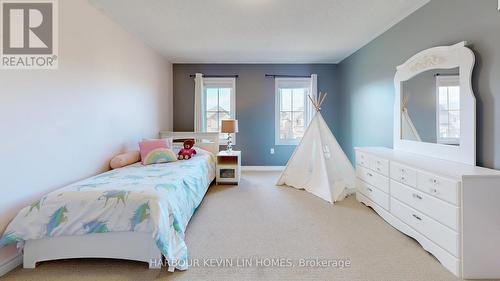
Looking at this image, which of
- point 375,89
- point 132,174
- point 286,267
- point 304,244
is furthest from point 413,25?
point 132,174

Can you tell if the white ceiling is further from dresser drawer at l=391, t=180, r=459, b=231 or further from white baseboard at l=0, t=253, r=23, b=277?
white baseboard at l=0, t=253, r=23, b=277

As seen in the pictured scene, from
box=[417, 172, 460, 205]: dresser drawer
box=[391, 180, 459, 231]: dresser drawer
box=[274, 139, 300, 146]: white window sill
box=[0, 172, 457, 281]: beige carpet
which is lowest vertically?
box=[0, 172, 457, 281]: beige carpet

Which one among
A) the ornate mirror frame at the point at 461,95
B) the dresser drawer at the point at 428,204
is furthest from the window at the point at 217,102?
the dresser drawer at the point at 428,204

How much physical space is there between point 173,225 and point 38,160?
131 cm

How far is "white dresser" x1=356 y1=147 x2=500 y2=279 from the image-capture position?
1.72 m

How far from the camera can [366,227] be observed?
101 inches

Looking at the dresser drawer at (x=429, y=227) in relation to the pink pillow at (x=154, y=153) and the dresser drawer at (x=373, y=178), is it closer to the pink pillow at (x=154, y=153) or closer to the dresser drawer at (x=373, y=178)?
the dresser drawer at (x=373, y=178)

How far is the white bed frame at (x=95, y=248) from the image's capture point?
6.05 ft

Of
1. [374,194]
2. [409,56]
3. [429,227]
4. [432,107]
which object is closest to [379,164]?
[374,194]

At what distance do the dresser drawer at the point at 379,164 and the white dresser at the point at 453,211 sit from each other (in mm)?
180

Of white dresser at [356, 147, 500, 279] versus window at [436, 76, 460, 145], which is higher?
window at [436, 76, 460, 145]

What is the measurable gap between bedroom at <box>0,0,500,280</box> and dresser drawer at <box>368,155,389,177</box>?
0.03 metres

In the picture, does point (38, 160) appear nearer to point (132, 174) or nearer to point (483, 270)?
point (132, 174)

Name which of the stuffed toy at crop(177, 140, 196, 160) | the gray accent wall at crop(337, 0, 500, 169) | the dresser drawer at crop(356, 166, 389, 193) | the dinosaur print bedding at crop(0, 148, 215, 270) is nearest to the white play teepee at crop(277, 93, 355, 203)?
the dresser drawer at crop(356, 166, 389, 193)
